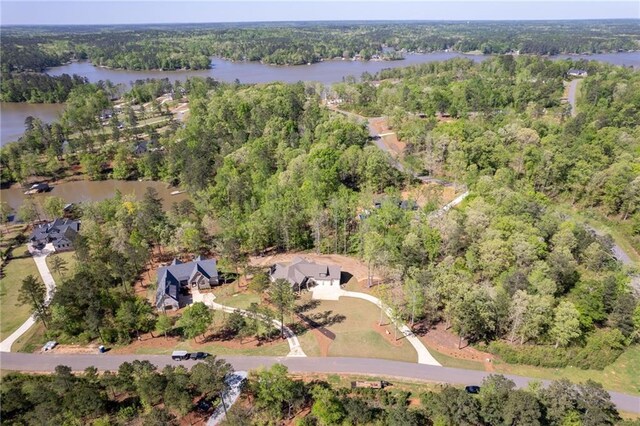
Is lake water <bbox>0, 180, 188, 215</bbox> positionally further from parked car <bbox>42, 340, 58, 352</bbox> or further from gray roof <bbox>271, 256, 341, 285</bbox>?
parked car <bbox>42, 340, 58, 352</bbox>

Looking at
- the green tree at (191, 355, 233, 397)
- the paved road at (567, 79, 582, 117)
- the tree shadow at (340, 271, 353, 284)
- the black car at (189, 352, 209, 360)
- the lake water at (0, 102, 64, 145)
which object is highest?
the paved road at (567, 79, 582, 117)

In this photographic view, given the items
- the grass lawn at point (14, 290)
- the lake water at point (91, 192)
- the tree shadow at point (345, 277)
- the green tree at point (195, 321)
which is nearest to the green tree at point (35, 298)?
the grass lawn at point (14, 290)

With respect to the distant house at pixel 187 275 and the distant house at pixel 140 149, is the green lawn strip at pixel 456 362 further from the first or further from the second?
the distant house at pixel 140 149

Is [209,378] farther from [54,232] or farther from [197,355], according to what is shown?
[54,232]

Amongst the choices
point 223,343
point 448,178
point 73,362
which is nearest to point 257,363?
point 223,343

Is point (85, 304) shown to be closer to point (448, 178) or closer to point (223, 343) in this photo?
point (223, 343)

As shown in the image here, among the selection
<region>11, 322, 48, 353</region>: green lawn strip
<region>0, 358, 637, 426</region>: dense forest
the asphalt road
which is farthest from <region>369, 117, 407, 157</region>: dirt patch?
<region>11, 322, 48, 353</region>: green lawn strip

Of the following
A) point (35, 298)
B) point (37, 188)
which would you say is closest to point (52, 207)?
point (37, 188)

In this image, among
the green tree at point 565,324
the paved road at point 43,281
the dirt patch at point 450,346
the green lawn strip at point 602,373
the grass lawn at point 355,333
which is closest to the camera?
the green lawn strip at point 602,373
